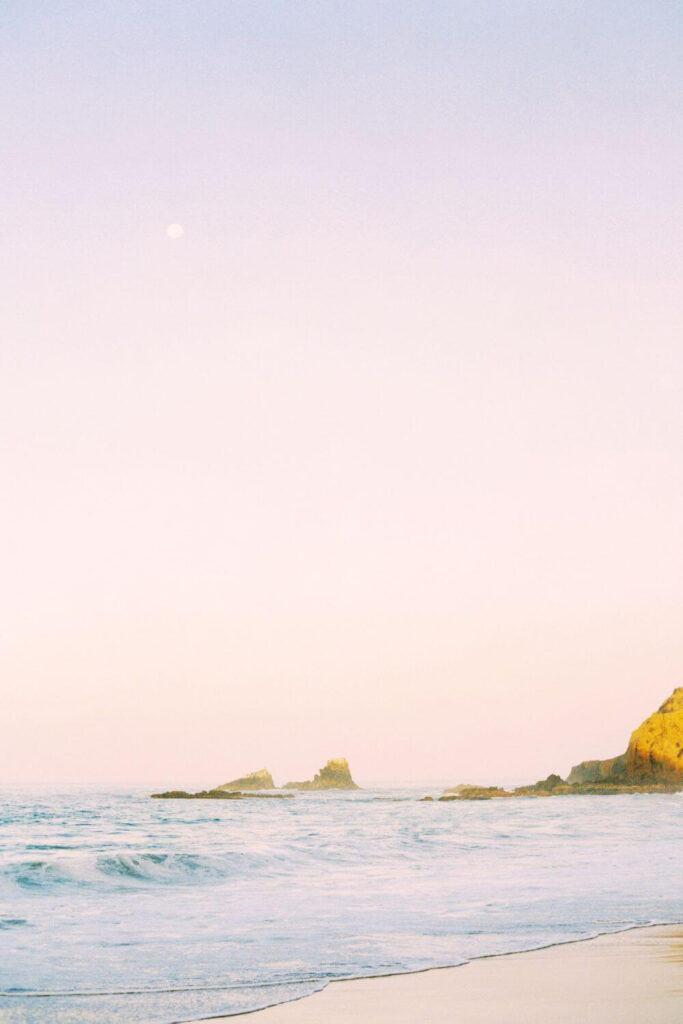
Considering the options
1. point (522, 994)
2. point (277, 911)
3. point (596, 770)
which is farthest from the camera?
point (596, 770)

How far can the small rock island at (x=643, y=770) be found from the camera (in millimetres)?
95188

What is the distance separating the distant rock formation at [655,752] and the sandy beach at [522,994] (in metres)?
92.6

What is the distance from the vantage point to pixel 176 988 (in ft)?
26.9

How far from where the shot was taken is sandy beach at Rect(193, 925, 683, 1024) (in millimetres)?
6742

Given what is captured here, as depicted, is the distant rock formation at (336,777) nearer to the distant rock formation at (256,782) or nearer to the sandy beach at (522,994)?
the distant rock formation at (256,782)

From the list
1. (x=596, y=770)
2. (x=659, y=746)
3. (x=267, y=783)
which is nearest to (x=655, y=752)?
(x=659, y=746)

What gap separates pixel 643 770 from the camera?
99.4 meters

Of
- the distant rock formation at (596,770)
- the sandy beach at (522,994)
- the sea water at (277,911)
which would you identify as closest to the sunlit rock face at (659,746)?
the distant rock formation at (596,770)

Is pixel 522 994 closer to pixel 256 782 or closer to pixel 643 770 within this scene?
pixel 643 770

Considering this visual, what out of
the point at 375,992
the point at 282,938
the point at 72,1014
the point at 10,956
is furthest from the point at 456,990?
the point at 10,956

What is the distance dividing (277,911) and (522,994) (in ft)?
24.5

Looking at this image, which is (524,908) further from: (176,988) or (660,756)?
(660,756)

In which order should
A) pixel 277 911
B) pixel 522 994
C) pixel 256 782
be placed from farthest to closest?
pixel 256 782 → pixel 277 911 → pixel 522 994

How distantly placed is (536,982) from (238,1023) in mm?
2681
